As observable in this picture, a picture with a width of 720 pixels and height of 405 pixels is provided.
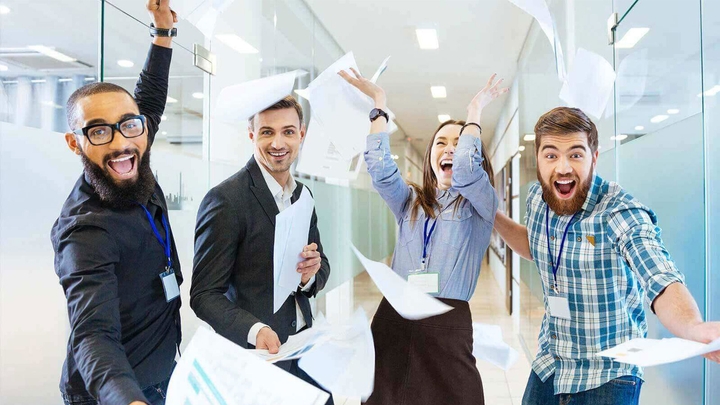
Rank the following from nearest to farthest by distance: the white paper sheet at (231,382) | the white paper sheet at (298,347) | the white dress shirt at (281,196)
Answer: the white paper sheet at (231,382)
the white paper sheet at (298,347)
the white dress shirt at (281,196)

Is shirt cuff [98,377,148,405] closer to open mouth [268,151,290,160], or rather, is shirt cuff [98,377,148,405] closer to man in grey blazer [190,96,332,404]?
man in grey blazer [190,96,332,404]

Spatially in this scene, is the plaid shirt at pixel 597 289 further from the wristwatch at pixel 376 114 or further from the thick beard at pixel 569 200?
the wristwatch at pixel 376 114

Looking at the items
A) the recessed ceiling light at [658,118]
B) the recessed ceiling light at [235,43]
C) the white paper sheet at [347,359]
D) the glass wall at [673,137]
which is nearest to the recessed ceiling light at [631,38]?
the glass wall at [673,137]

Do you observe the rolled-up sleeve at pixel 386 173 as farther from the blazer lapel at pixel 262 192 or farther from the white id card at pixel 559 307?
the white id card at pixel 559 307

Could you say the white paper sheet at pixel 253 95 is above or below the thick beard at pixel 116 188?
above

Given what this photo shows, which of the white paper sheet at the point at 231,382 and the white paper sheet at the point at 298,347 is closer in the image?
the white paper sheet at the point at 231,382

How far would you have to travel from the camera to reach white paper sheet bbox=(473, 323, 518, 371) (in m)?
1.89

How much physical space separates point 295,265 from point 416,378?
0.55 metres

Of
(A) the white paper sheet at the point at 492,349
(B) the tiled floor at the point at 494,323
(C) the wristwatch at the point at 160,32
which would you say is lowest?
(B) the tiled floor at the point at 494,323

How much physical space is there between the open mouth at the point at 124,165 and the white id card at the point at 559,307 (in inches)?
48.4

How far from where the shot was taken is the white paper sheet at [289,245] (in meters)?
1.47

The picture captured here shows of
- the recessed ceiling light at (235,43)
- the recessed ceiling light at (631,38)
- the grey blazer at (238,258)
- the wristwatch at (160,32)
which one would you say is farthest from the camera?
the recessed ceiling light at (235,43)

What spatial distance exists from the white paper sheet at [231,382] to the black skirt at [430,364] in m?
0.84

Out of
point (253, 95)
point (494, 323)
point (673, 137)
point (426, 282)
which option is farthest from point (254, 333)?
point (494, 323)
